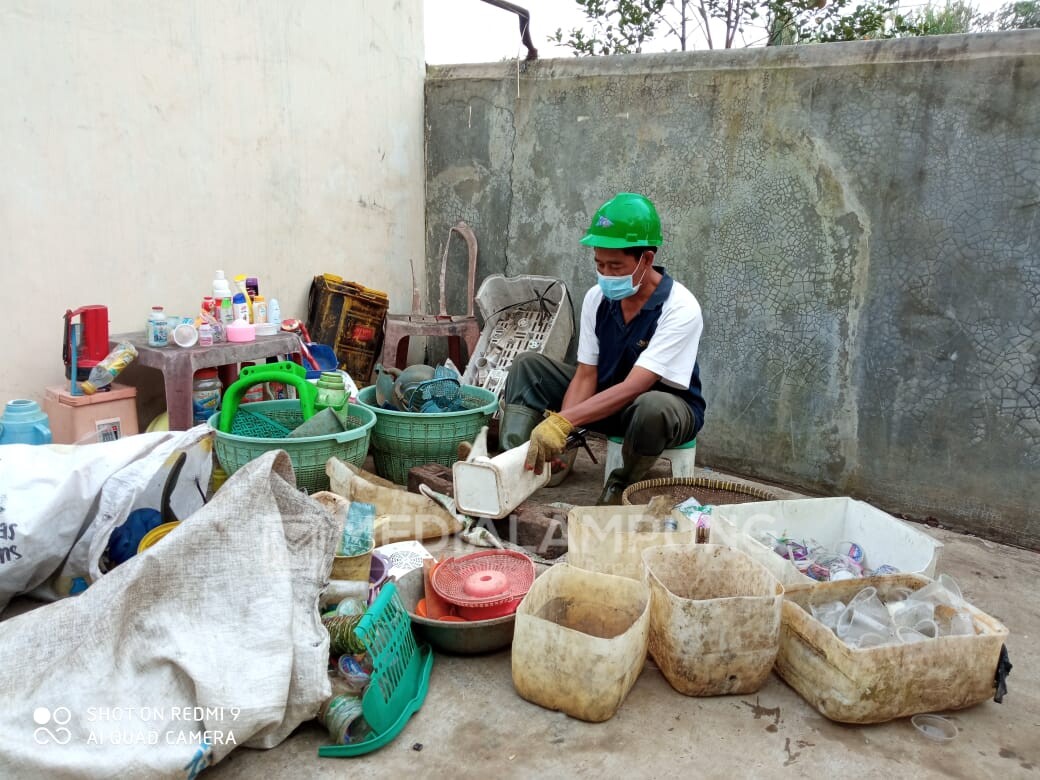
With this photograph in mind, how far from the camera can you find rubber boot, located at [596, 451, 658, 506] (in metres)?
3.16

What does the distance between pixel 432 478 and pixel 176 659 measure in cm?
159

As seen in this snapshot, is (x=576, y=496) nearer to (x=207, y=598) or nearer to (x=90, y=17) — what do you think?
(x=207, y=598)

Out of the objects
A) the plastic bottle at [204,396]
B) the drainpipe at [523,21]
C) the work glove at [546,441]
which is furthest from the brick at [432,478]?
the drainpipe at [523,21]

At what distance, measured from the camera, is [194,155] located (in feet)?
12.5

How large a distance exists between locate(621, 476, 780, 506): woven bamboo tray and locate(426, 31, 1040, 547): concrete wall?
2.52ft

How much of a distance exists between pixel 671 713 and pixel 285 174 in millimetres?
3530

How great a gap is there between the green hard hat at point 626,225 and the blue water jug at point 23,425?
2.30 meters

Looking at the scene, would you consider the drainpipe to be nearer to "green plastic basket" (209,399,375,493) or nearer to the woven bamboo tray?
"green plastic basket" (209,399,375,493)

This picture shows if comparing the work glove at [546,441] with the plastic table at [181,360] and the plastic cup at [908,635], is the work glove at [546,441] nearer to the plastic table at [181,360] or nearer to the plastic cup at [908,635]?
the plastic cup at [908,635]

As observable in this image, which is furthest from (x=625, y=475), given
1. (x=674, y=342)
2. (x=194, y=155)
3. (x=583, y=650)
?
(x=194, y=155)

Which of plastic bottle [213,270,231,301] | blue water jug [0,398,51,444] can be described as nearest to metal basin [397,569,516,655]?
blue water jug [0,398,51,444]

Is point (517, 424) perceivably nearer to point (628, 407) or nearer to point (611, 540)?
point (628, 407)

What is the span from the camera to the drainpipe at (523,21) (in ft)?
14.6

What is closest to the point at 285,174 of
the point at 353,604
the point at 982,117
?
the point at 353,604
